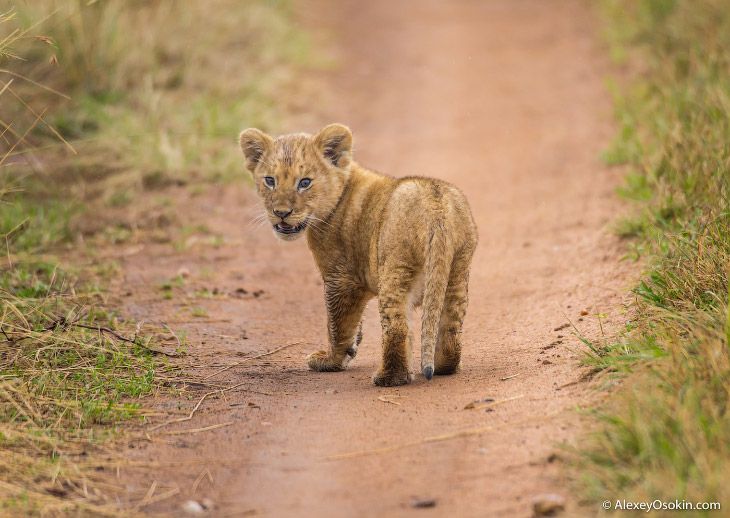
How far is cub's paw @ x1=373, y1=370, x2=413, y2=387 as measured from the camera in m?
6.05

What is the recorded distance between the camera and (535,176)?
1127 cm

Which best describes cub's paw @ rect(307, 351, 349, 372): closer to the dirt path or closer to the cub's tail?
the dirt path

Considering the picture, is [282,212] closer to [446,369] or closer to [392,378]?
[392,378]

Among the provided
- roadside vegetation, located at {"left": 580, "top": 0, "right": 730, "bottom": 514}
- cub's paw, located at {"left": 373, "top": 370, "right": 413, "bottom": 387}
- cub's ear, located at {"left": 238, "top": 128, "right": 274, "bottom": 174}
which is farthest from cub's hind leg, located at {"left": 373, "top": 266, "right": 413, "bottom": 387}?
cub's ear, located at {"left": 238, "top": 128, "right": 274, "bottom": 174}

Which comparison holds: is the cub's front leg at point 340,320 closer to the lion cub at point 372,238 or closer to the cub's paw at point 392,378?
the lion cub at point 372,238

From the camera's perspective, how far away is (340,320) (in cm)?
671

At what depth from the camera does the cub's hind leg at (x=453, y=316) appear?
20.2 ft

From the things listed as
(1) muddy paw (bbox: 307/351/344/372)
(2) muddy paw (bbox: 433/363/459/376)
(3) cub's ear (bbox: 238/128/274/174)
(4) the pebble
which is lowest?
(1) muddy paw (bbox: 307/351/344/372)

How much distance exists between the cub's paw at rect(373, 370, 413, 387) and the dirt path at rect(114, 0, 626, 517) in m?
0.10

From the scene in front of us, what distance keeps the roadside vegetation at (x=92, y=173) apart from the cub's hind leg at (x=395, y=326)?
133 cm

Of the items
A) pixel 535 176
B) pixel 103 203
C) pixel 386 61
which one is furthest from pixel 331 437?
pixel 386 61

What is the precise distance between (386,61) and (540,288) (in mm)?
9463

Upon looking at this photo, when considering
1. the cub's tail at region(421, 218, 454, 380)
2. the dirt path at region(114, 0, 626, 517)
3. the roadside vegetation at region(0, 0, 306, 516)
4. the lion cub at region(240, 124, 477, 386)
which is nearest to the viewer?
the dirt path at region(114, 0, 626, 517)

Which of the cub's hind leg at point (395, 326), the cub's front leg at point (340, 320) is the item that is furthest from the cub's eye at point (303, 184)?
the cub's hind leg at point (395, 326)
